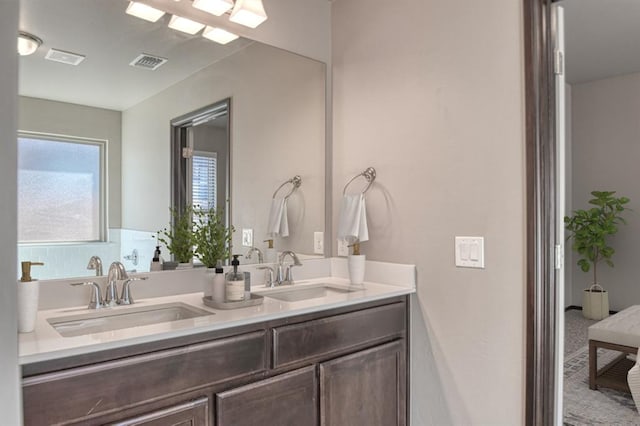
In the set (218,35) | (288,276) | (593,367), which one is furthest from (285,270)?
(593,367)

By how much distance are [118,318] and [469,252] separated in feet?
4.42

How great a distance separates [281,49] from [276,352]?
1496 millimetres

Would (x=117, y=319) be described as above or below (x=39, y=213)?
below

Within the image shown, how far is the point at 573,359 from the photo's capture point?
3469mm

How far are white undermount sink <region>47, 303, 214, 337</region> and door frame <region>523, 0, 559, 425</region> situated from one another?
3.82 ft

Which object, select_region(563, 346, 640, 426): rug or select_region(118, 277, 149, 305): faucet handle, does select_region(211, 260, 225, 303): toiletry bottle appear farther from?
select_region(563, 346, 640, 426): rug

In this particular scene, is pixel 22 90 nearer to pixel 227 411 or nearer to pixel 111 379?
pixel 111 379

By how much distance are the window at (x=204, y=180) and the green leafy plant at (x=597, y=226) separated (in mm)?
4422

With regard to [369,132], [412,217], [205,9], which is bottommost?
[412,217]

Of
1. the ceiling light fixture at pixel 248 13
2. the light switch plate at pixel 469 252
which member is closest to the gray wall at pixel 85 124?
the ceiling light fixture at pixel 248 13

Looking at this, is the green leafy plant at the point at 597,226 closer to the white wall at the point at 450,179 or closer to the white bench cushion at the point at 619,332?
the white bench cushion at the point at 619,332

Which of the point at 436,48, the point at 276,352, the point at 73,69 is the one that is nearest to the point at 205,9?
the point at 73,69

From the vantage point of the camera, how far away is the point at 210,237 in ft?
6.26

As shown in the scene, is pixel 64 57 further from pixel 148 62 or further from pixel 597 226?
pixel 597 226
